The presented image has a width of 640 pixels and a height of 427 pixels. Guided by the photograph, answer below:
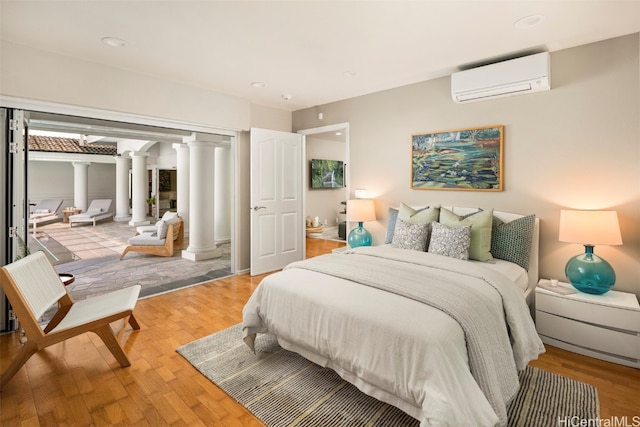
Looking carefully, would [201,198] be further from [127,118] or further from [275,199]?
[127,118]

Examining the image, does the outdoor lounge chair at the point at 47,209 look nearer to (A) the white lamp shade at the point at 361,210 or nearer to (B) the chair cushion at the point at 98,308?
(B) the chair cushion at the point at 98,308

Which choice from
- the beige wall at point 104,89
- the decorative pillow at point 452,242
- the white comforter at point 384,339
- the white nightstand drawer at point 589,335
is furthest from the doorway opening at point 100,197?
the white nightstand drawer at point 589,335

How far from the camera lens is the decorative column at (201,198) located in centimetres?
596

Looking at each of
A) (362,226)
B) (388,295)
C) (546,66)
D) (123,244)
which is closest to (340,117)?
(362,226)

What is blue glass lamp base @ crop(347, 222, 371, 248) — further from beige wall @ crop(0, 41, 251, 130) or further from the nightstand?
beige wall @ crop(0, 41, 251, 130)

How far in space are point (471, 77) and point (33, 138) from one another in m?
12.6

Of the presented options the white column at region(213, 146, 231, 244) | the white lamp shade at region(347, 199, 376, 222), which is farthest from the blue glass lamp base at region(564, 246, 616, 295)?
the white column at region(213, 146, 231, 244)

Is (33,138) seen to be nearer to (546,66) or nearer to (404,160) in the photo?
(404,160)

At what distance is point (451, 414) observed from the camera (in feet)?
4.72

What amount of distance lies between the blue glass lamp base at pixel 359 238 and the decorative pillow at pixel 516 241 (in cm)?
160

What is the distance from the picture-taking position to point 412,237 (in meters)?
3.25

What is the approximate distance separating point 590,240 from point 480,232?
2.58 feet

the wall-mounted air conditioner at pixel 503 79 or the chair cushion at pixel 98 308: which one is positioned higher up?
the wall-mounted air conditioner at pixel 503 79

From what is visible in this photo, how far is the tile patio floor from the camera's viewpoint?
435 centimetres
